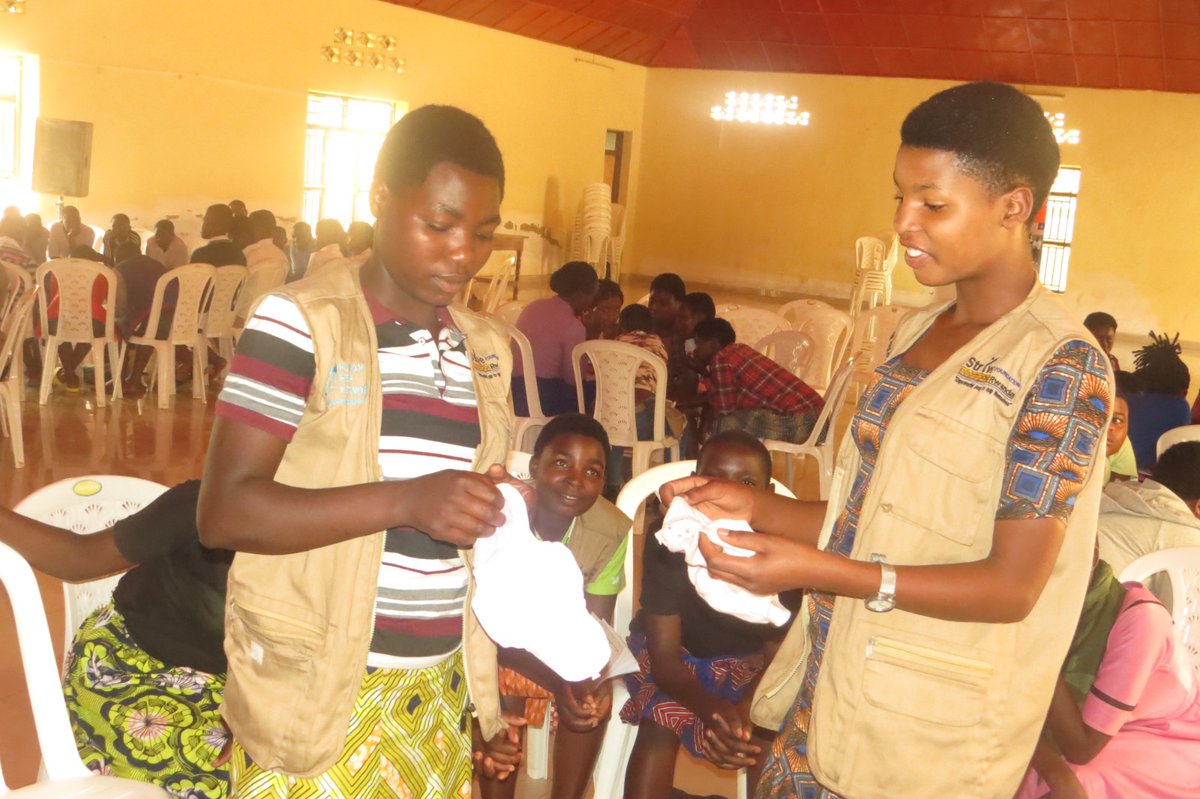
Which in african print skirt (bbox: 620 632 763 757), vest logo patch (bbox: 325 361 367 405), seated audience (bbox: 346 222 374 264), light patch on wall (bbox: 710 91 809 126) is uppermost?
light patch on wall (bbox: 710 91 809 126)

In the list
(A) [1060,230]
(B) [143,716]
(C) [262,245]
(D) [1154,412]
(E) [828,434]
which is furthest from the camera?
(A) [1060,230]

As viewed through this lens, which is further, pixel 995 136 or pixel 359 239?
pixel 359 239

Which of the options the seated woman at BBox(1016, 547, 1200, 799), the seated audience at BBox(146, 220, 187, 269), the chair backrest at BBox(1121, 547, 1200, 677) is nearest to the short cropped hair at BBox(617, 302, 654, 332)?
the chair backrest at BBox(1121, 547, 1200, 677)

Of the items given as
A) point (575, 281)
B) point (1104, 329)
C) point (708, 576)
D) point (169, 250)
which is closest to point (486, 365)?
point (708, 576)

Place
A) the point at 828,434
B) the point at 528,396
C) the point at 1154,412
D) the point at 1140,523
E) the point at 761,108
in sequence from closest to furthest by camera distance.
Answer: the point at 1140,523, the point at 1154,412, the point at 528,396, the point at 828,434, the point at 761,108

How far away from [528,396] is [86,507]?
3.54 meters

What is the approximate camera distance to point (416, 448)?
1587 millimetres

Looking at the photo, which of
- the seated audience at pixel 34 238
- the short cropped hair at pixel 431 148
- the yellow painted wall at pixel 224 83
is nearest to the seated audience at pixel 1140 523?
the short cropped hair at pixel 431 148

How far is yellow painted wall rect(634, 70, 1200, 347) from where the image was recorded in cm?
1819

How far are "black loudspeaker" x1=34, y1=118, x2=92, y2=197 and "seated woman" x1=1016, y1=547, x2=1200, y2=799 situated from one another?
11613 mm

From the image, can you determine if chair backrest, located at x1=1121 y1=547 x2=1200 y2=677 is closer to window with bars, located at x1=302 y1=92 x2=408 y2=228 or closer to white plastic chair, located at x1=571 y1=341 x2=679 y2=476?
white plastic chair, located at x1=571 y1=341 x2=679 y2=476

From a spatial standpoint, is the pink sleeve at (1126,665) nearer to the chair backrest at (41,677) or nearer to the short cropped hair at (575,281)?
the chair backrest at (41,677)

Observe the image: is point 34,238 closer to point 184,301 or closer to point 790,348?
point 184,301

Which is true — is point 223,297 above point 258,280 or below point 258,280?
below
